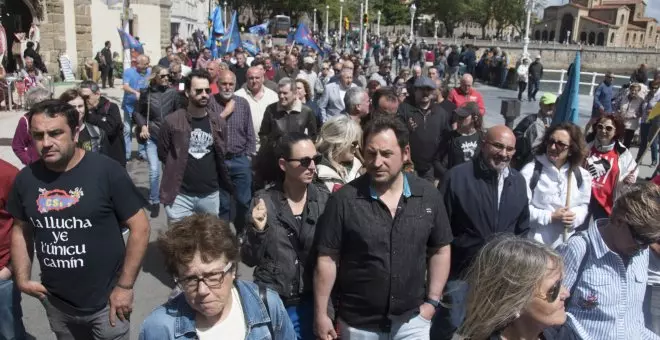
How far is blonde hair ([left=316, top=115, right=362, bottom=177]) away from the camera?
4.02 m

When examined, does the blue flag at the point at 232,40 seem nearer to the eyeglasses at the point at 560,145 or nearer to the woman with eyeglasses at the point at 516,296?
the eyeglasses at the point at 560,145

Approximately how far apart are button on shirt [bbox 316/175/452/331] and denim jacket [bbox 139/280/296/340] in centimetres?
55

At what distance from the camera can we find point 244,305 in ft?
7.49

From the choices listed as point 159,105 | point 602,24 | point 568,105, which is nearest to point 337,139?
point 568,105

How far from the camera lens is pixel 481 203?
143 inches

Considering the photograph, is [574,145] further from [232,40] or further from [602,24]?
[602,24]

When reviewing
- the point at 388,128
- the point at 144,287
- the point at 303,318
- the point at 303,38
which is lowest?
the point at 144,287

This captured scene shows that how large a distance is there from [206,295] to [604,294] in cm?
188

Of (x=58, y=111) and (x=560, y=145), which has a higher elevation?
(x=58, y=111)

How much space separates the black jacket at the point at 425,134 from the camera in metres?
6.01

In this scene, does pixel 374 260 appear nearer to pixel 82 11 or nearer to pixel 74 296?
pixel 74 296

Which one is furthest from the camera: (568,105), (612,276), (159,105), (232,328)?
(159,105)

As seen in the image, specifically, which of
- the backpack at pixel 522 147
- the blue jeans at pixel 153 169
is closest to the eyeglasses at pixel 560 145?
the backpack at pixel 522 147

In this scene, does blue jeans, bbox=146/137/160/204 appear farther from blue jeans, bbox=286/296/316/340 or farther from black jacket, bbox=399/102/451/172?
blue jeans, bbox=286/296/316/340
